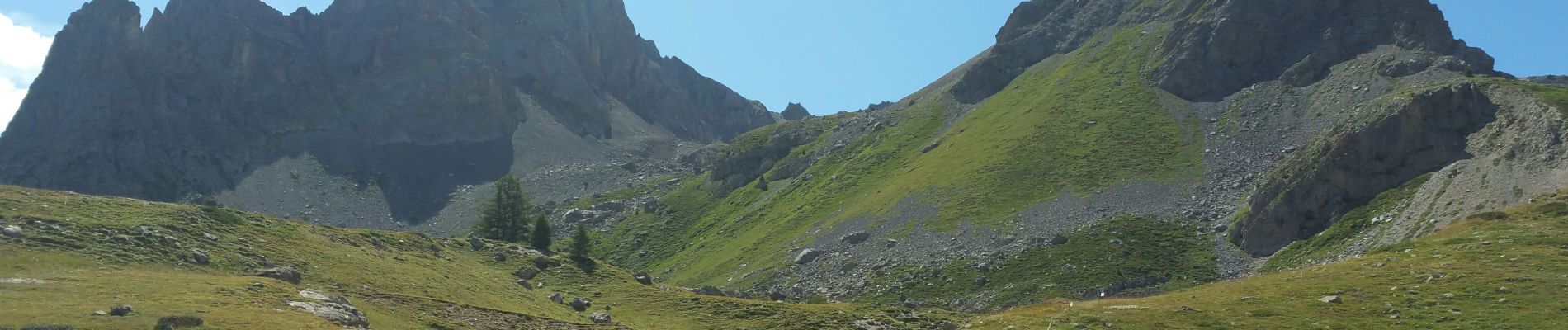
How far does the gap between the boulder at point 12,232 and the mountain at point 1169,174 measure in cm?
7222

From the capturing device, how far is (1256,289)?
5709 centimetres

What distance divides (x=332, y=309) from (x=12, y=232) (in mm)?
18518

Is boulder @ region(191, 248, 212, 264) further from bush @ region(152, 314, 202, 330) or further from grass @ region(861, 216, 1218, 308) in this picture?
grass @ region(861, 216, 1218, 308)

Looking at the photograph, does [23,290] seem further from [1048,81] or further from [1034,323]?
[1048,81]

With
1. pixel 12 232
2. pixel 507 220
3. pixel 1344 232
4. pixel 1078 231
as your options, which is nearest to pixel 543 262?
pixel 12 232

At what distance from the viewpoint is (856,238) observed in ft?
433

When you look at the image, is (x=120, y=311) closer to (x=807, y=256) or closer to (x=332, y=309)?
(x=332, y=309)

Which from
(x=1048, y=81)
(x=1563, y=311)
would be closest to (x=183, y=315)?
(x=1563, y=311)

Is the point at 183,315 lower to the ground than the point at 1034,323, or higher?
higher

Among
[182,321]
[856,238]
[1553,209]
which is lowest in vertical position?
[856,238]

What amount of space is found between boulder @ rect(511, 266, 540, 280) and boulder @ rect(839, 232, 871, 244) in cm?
5623

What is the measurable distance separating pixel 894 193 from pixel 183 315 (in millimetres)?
117002

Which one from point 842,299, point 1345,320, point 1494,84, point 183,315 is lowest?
point 842,299

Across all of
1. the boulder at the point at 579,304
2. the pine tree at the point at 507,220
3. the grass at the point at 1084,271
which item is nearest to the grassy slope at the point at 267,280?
the boulder at the point at 579,304
